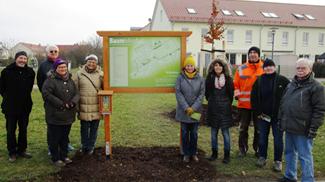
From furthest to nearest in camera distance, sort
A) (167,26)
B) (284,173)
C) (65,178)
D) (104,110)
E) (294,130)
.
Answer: (167,26) → (104,110) → (284,173) → (65,178) → (294,130)

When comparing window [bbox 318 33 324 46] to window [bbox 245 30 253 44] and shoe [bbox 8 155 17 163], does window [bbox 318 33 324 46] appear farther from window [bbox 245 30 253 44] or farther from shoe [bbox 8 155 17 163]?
shoe [bbox 8 155 17 163]

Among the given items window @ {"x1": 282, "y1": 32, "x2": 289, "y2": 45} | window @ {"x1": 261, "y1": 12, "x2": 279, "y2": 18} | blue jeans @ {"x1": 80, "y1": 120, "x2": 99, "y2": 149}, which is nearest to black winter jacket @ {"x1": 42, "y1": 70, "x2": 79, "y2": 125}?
blue jeans @ {"x1": 80, "y1": 120, "x2": 99, "y2": 149}

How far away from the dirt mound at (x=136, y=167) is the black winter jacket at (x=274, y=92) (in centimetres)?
136

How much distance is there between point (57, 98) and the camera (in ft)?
13.2

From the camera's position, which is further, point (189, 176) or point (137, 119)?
point (137, 119)

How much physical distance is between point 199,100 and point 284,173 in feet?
6.32

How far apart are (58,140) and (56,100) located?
77 cm

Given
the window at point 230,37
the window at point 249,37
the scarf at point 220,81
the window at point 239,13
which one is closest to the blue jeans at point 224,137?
the scarf at point 220,81

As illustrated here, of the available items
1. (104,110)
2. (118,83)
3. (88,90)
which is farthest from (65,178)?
(118,83)

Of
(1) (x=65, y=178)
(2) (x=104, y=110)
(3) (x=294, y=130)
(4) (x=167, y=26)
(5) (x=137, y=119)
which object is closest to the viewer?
(3) (x=294, y=130)

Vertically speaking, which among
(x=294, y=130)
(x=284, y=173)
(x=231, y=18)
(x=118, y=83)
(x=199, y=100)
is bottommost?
(x=284, y=173)

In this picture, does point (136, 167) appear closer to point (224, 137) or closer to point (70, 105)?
point (70, 105)

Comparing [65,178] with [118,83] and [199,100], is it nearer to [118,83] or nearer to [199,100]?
[118,83]

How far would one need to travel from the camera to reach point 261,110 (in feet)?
13.8
